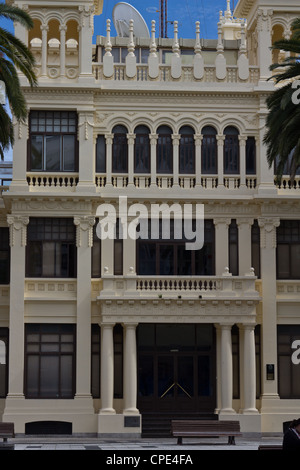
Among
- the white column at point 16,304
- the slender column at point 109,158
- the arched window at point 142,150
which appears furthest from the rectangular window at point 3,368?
the arched window at point 142,150

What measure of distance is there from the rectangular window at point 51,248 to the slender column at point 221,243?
646 cm

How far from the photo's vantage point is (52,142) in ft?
142

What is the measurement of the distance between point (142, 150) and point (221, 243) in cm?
566

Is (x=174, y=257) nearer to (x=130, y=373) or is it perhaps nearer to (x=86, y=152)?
(x=130, y=373)

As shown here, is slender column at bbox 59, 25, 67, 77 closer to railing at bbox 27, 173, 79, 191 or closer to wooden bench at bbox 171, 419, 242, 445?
railing at bbox 27, 173, 79, 191

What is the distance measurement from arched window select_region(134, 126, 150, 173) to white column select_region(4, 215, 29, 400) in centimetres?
582

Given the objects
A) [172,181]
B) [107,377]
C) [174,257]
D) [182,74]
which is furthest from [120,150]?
[107,377]

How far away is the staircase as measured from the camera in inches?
1635

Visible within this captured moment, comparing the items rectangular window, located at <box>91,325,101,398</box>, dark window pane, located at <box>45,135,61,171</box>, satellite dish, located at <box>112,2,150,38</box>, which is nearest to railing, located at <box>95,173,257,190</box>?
dark window pane, located at <box>45,135,61,171</box>
